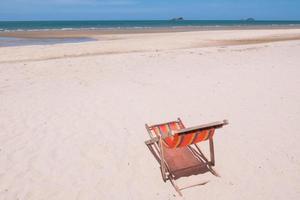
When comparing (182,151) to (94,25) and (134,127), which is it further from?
(94,25)

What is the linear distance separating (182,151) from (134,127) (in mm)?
1275

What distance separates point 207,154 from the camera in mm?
4719

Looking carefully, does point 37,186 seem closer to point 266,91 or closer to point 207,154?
point 207,154

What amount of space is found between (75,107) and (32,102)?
1255 millimetres

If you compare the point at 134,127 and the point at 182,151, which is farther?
the point at 134,127

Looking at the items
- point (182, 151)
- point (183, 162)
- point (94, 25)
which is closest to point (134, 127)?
point (182, 151)

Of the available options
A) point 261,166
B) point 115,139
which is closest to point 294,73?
point 261,166

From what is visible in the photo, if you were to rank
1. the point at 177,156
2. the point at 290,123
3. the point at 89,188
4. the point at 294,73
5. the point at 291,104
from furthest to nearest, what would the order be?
the point at 294,73 → the point at 291,104 → the point at 290,123 → the point at 177,156 → the point at 89,188

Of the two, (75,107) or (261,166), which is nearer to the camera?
(261,166)

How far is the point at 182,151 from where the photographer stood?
15.9 feet

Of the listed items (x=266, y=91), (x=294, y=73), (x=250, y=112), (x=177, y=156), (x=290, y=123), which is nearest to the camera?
(x=177, y=156)

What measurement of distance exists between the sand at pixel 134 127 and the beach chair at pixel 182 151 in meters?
0.15

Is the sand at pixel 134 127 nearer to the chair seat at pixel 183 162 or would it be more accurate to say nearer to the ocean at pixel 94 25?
the chair seat at pixel 183 162

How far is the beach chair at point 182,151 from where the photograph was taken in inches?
150
